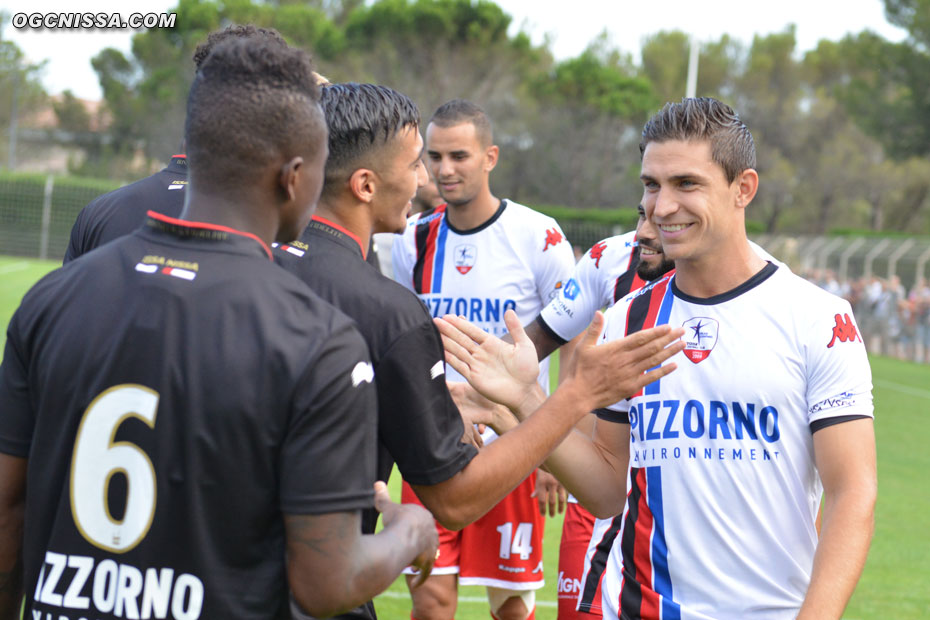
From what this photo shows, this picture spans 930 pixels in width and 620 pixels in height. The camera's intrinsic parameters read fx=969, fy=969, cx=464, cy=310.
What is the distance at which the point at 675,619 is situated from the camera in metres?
3.09

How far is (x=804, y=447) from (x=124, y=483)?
6.68ft

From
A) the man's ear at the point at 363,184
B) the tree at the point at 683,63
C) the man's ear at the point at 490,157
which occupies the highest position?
the tree at the point at 683,63

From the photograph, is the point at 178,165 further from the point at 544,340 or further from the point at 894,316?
the point at 894,316

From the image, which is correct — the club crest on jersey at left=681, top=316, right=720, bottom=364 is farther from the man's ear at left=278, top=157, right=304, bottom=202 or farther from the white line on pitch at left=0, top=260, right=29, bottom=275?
the white line on pitch at left=0, top=260, right=29, bottom=275

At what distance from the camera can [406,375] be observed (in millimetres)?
2588

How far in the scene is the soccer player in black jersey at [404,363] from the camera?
2.59 metres

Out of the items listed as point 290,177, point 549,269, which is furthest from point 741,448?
point 549,269

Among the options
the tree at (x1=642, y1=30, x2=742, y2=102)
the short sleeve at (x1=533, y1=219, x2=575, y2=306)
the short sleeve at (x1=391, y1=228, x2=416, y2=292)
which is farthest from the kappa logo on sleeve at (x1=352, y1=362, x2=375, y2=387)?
the tree at (x1=642, y1=30, x2=742, y2=102)

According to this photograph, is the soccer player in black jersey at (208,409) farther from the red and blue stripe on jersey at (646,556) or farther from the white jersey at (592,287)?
the white jersey at (592,287)

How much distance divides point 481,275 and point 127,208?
2.98m

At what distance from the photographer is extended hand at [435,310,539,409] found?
3143 mm

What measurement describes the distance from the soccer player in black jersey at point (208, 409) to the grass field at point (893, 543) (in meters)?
4.42

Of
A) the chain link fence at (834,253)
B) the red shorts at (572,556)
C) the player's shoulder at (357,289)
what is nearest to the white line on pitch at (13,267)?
the chain link fence at (834,253)

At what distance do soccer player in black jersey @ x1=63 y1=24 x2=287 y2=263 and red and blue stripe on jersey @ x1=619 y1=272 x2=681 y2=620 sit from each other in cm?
175
